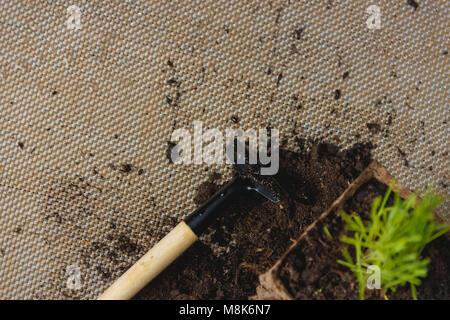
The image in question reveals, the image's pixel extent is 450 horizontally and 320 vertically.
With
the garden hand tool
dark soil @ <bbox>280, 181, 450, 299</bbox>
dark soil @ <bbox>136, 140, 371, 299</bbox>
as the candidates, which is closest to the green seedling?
dark soil @ <bbox>280, 181, 450, 299</bbox>

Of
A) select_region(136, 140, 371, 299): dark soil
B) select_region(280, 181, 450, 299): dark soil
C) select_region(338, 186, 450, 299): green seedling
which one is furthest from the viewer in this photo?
select_region(136, 140, 371, 299): dark soil

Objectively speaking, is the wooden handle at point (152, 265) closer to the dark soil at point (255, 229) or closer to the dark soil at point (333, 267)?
the dark soil at point (255, 229)

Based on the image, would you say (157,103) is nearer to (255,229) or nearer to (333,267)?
(255,229)

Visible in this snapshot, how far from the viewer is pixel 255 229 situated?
85cm

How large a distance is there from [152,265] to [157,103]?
375mm

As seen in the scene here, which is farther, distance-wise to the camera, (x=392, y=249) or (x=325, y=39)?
(x=325, y=39)

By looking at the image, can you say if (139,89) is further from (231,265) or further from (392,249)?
(392,249)

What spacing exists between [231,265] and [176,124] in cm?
36

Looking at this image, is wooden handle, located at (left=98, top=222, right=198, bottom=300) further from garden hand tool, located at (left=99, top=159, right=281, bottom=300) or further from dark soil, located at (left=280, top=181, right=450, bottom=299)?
dark soil, located at (left=280, top=181, right=450, bottom=299)

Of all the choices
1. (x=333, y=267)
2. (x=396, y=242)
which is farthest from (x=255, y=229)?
(x=396, y=242)

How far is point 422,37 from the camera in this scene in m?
0.87

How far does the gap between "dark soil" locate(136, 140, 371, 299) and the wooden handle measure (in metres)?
0.06

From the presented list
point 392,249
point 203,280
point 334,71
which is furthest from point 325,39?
point 203,280

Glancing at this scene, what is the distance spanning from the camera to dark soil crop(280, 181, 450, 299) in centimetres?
71
